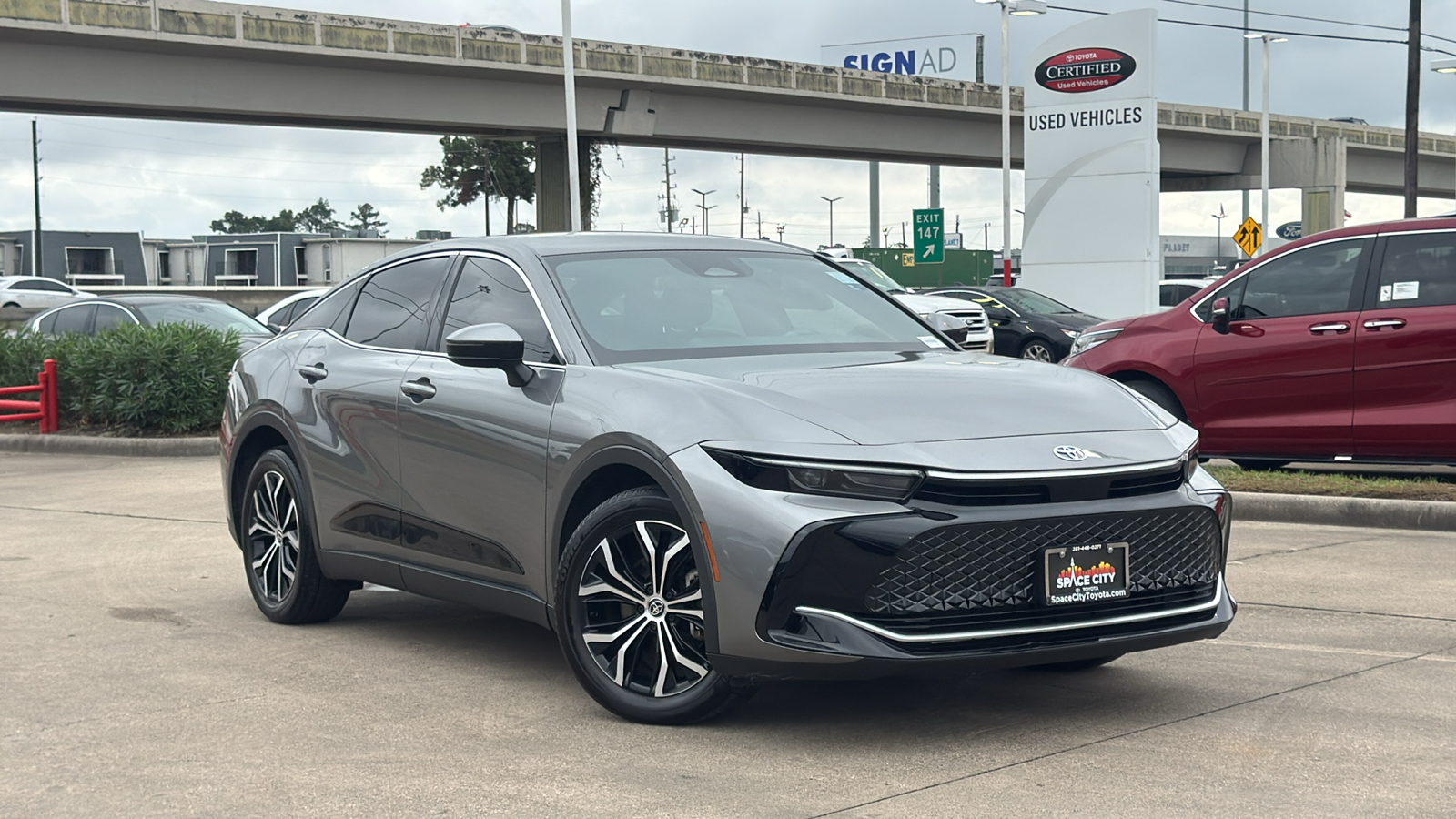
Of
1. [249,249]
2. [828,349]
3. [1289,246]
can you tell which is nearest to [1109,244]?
[1289,246]

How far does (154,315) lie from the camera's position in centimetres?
1888

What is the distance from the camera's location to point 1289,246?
1086cm

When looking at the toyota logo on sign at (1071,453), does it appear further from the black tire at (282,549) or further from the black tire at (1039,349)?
the black tire at (1039,349)

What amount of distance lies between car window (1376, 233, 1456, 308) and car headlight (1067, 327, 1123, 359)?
7.05 ft

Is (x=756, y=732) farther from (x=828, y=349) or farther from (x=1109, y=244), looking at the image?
(x=1109, y=244)

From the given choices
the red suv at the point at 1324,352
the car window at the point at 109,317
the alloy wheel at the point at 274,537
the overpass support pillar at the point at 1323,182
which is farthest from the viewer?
the overpass support pillar at the point at 1323,182

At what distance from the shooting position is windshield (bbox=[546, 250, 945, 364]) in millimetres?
5715

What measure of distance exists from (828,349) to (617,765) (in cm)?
181

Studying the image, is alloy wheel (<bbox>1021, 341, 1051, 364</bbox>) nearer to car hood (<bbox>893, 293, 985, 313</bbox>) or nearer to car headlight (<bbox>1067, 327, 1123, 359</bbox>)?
car hood (<bbox>893, 293, 985, 313</bbox>)

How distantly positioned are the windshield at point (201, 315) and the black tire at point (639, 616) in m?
14.0

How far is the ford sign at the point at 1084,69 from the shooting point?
31.1 meters

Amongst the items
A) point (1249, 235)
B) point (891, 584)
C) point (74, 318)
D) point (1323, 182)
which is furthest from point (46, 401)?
point (1323, 182)

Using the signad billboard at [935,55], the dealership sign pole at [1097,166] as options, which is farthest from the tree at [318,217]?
the dealership sign pole at [1097,166]

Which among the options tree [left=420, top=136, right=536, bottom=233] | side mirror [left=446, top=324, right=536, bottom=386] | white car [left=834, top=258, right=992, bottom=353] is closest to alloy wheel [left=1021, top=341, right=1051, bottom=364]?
white car [left=834, top=258, right=992, bottom=353]
